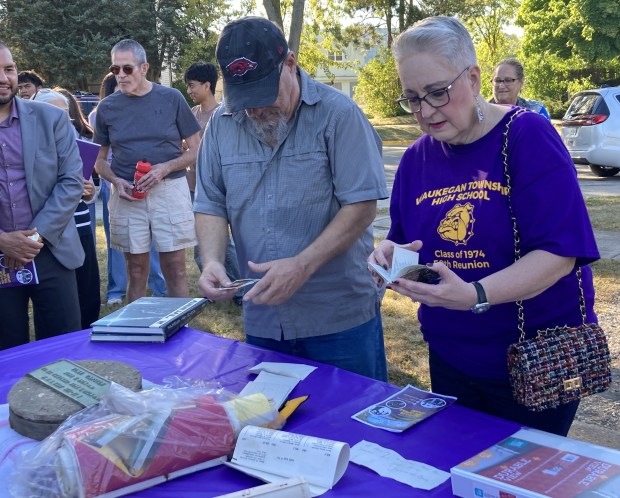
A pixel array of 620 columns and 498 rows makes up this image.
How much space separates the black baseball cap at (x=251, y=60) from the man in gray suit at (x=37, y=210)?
1.42 meters

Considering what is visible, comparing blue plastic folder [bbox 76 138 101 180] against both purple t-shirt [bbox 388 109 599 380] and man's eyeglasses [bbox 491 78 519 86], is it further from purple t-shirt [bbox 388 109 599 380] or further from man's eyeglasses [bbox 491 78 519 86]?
man's eyeglasses [bbox 491 78 519 86]

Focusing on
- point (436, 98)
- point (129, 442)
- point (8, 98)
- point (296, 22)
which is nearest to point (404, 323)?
point (8, 98)

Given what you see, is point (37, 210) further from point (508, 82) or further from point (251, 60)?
point (508, 82)

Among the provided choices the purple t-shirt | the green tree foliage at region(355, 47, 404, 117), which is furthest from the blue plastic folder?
the green tree foliage at region(355, 47, 404, 117)

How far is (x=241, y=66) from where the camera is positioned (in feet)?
6.61

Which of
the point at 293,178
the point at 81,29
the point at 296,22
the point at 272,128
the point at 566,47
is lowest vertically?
the point at 293,178

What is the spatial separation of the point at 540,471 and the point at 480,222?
663 mm

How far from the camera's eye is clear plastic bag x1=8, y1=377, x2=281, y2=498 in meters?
1.28

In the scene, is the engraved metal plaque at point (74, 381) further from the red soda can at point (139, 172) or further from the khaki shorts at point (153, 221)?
the khaki shorts at point (153, 221)

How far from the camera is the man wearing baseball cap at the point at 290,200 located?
2.04m

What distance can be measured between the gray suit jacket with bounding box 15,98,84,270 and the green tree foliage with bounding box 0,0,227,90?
23.4 m

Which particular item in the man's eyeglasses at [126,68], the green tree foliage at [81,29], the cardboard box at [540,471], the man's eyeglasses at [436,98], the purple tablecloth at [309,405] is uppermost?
the green tree foliage at [81,29]

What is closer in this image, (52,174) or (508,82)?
(52,174)

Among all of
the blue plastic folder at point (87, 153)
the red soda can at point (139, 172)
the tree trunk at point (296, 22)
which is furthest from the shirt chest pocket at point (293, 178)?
the tree trunk at point (296, 22)
